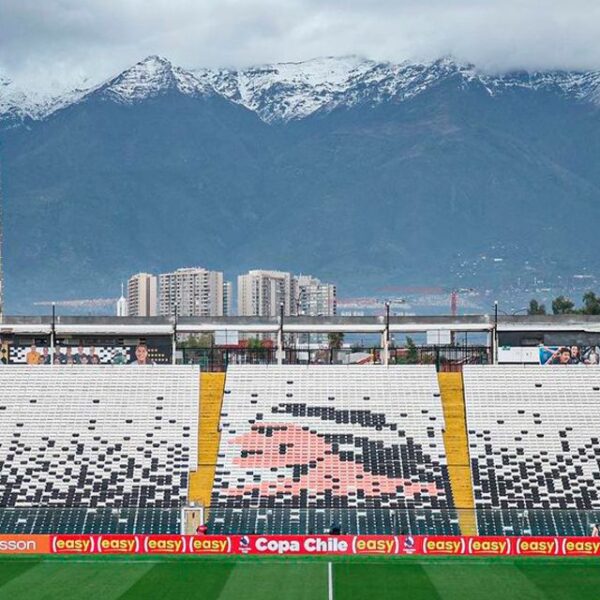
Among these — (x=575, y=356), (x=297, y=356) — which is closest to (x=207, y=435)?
(x=297, y=356)

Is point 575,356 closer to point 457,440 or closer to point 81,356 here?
point 457,440

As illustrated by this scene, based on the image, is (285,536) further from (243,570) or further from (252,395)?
(252,395)

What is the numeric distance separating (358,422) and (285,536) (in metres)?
18.9

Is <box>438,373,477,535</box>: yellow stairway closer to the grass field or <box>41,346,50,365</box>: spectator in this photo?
the grass field

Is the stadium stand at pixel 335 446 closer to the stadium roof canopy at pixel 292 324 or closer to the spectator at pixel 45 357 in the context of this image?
the stadium roof canopy at pixel 292 324

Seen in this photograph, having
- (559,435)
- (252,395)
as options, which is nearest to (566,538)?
(559,435)

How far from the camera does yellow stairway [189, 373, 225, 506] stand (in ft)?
233

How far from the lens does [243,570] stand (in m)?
55.4

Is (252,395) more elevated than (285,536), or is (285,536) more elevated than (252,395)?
(252,395)

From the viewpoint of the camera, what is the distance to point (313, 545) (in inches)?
2318

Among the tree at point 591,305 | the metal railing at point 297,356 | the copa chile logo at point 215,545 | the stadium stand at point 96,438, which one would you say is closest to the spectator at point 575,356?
the metal railing at point 297,356

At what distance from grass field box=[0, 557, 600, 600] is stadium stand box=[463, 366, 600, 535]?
26.5 feet

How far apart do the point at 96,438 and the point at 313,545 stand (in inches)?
790

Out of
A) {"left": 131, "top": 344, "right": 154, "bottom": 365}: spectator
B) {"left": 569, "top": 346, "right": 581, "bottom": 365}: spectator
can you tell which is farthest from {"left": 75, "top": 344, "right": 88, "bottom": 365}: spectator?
{"left": 569, "top": 346, "right": 581, "bottom": 365}: spectator
